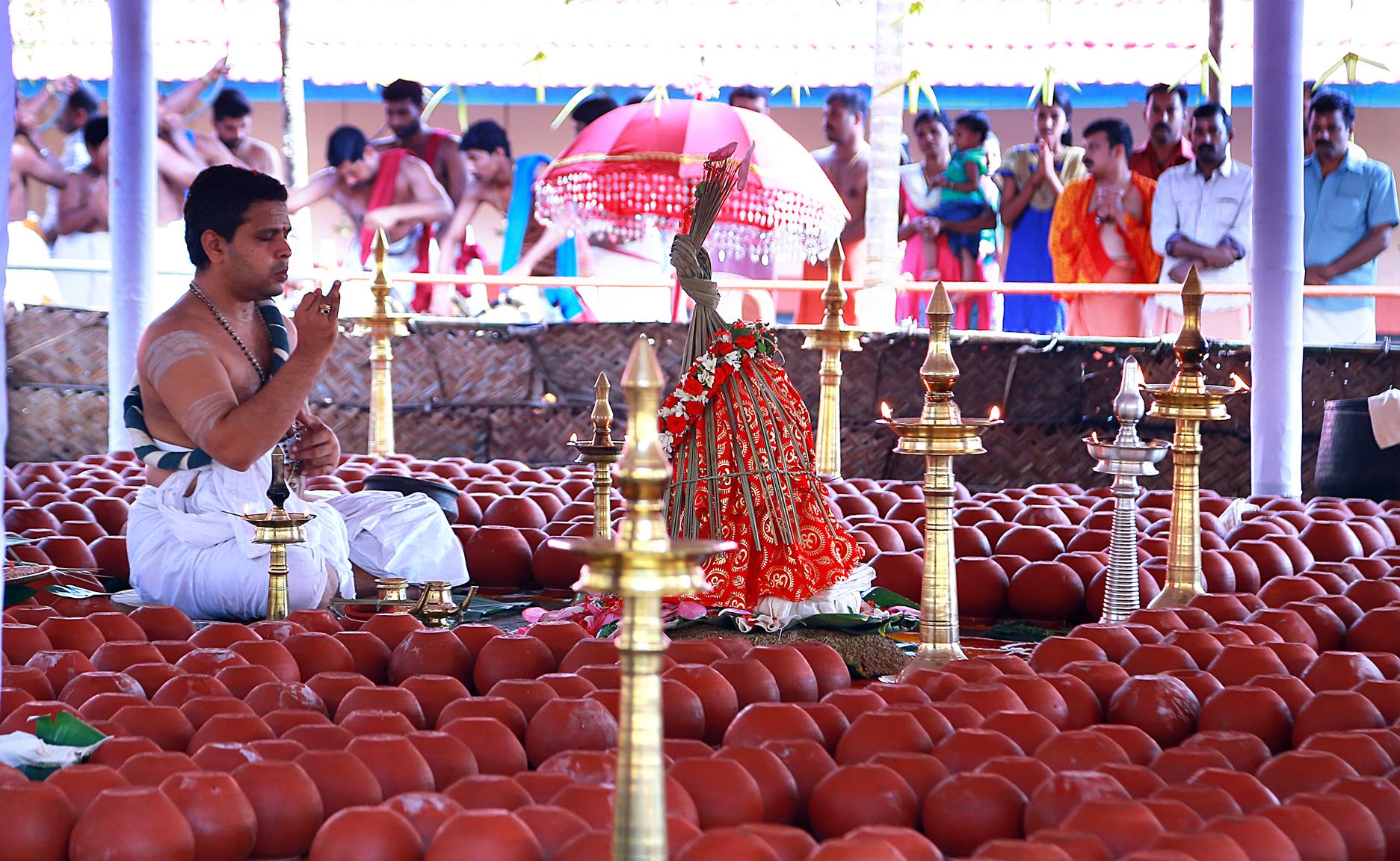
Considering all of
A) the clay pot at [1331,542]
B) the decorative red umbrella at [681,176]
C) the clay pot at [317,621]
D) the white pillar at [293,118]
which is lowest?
the clay pot at [317,621]

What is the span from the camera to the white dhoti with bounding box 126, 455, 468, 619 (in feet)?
12.3

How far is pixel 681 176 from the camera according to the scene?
24.7 feet

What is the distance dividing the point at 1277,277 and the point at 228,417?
150 inches

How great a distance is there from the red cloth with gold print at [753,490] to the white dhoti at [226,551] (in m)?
0.86

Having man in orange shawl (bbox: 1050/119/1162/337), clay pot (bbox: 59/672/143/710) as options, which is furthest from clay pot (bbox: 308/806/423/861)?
man in orange shawl (bbox: 1050/119/1162/337)

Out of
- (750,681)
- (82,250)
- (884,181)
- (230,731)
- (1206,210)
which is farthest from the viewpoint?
(82,250)

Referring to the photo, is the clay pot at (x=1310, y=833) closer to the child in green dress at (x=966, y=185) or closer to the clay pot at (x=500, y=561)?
the clay pot at (x=500, y=561)

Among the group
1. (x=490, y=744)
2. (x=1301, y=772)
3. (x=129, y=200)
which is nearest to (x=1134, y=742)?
(x=1301, y=772)

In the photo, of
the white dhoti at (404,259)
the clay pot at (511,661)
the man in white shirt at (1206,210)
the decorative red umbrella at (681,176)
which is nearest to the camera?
the clay pot at (511,661)

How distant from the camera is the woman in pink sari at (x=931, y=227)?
766 cm

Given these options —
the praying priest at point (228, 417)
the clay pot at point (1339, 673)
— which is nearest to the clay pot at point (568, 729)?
the clay pot at point (1339, 673)

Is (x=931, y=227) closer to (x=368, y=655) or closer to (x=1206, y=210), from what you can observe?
(x=1206, y=210)

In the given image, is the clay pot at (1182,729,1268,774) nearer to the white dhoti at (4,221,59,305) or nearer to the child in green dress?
the child in green dress

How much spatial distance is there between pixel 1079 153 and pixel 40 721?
250 inches
